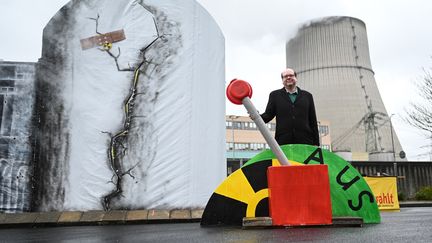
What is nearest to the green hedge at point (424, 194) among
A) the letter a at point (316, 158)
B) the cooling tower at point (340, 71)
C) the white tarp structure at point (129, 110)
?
the white tarp structure at point (129, 110)

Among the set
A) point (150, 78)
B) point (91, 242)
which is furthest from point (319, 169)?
point (150, 78)

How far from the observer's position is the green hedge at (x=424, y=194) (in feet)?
42.4

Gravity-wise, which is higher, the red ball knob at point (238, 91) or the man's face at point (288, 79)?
the man's face at point (288, 79)

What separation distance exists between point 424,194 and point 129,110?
10.7m

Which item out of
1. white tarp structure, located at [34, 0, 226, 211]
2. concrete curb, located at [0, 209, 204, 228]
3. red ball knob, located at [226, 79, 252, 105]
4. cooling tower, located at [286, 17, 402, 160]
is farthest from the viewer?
cooling tower, located at [286, 17, 402, 160]

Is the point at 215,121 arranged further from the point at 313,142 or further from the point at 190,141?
the point at 313,142

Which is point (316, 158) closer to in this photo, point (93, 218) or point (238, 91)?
point (238, 91)

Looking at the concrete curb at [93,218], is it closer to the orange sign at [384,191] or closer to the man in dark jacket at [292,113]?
the man in dark jacket at [292,113]

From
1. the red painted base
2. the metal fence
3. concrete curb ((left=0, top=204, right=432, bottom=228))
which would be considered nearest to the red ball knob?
the red painted base

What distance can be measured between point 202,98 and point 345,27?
92.5 feet

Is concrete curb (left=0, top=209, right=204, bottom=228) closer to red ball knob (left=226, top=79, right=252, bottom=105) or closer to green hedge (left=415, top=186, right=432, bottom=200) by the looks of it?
red ball knob (left=226, top=79, right=252, bottom=105)

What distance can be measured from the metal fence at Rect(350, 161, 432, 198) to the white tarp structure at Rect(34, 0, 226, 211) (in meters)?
9.04

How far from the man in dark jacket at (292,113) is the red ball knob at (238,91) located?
27.8 inches

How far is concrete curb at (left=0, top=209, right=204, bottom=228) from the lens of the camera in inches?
199
